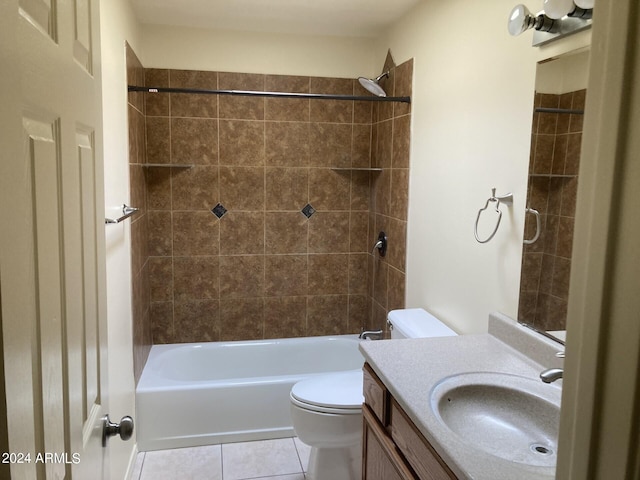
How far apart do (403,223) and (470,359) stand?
134 centimetres

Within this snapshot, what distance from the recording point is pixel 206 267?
3.28 m

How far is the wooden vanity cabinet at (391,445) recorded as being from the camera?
45.3 inches

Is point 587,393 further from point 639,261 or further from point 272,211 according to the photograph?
point 272,211

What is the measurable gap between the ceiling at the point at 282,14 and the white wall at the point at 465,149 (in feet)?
0.73

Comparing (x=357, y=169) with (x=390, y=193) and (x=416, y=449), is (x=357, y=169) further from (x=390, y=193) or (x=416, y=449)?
(x=416, y=449)

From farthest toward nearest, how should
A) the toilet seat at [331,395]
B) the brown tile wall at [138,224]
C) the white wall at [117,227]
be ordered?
1. the brown tile wall at [138,224]
2. the toilet seat at [331,395]
3. the white wall at [117,227]

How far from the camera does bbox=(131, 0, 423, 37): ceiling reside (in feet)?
8.62

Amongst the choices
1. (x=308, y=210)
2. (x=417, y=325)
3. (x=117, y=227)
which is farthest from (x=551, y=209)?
(x=308, y=210)

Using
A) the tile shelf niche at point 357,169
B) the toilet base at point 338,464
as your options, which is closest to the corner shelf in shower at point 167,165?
the tile shelf niche at point 357,169

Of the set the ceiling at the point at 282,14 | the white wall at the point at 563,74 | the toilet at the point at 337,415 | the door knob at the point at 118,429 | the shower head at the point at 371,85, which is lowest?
the toilet at the point at 337,415

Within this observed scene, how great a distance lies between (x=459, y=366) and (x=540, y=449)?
0.34 meters

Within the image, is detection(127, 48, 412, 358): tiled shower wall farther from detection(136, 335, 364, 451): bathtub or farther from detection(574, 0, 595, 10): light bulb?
detection(574, 0, 595, 10): light bulb

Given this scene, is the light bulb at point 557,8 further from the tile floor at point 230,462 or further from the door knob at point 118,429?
the tile floor at point 230,462

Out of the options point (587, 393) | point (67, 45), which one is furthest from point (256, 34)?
point (587, 393)
